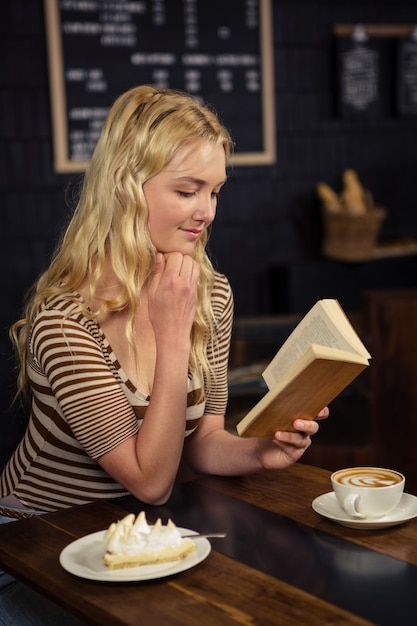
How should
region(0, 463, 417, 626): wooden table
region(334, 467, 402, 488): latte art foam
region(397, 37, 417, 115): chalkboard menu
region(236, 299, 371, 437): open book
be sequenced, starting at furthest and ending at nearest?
region(397, 37, 417, 115): chalkboard menu, region(334, 467, 402, 488): latte art foam, region(236, 299, 371, 437): open book, region(0, 463, 417, 626): wooden table

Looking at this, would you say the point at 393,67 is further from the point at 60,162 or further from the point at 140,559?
the point at 140,559

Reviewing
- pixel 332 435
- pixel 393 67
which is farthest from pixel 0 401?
pixel 393 67

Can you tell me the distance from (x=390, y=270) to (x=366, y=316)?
227 centimetres

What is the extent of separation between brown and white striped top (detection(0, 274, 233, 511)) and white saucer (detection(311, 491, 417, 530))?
0.41 metres

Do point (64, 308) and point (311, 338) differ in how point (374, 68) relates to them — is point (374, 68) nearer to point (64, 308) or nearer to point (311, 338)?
point (64, 308)

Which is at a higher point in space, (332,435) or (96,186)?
(96,186)

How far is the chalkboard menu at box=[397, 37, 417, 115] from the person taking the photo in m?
5.97

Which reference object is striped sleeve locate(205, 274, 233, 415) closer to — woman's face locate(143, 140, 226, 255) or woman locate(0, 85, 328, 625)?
woman locate(0, 85, 328, 625)

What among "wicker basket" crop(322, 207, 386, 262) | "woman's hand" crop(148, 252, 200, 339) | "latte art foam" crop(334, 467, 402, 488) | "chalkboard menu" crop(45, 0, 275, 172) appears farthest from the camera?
"wicker basket" crop(322, 207, 386, 262)

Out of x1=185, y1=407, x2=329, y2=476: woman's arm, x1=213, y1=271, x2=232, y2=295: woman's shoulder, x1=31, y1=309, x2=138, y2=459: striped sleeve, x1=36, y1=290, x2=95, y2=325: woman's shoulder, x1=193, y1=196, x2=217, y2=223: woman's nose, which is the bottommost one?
x1=185, y1=407, x2=329, y2=476: woman's arm

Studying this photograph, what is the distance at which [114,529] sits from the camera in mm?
1497

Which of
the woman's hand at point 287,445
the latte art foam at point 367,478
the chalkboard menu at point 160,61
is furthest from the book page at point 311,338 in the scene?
the chalkboard menu at point 160,61

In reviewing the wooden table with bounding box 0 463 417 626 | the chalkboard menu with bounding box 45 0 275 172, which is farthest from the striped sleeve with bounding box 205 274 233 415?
the chalkboard menu with bounding box 45 0 275 172

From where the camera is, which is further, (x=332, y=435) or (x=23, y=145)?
(x=23, y=145)
